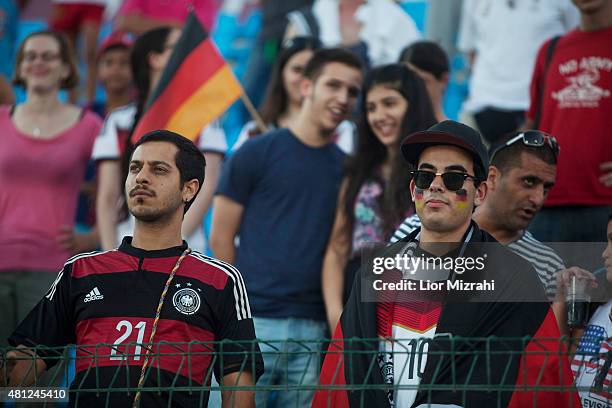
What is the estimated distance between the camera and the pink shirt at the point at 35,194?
7.63 meters

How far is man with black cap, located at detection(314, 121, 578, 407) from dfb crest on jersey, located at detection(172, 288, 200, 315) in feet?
1.98

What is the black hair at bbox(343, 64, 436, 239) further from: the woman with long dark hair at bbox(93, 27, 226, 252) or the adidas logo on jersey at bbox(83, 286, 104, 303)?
the adidas logo on jersey at bbox(83, 286, 104, 303)

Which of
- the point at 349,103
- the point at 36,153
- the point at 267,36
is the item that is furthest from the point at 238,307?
the point at 267,36

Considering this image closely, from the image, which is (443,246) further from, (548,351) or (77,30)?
(77,30)

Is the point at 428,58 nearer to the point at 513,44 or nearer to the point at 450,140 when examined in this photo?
the point at 513,44

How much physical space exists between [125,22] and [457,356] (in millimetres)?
6501

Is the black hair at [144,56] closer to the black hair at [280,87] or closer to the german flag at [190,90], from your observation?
the german flag at [190,90]

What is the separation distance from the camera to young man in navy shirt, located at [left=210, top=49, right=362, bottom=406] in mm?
6973

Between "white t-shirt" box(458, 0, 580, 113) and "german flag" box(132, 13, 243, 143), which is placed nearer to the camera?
"german flag" box(132, 13, 243, 143)

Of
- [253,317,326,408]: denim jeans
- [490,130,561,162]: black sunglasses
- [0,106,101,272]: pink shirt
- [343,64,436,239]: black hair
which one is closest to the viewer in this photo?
[490,130,561,162]: black sunglasses

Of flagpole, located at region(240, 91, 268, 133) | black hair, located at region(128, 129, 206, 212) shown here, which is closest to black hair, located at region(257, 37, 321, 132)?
flagpole, located at region(240, 91, 268, 133)

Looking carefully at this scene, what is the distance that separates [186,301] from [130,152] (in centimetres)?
268

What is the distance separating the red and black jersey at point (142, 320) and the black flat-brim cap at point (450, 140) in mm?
971

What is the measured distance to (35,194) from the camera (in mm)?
7785
